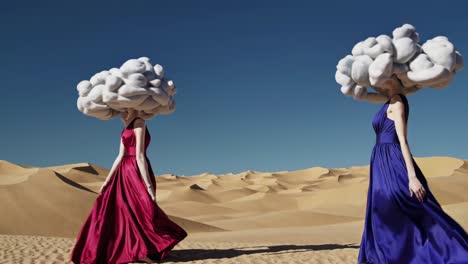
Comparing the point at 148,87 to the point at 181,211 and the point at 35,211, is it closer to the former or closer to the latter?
the point at 35,211

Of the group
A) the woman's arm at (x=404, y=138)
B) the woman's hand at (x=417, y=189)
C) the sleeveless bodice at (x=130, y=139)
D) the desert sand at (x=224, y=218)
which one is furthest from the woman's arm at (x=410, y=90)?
the sleeveless bodice at (x=130, y=139)

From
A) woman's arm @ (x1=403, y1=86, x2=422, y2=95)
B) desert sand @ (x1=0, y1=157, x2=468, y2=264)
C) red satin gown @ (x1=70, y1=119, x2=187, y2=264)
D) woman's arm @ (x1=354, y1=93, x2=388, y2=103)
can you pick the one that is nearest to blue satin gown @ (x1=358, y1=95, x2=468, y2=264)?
woman's arm @ (x1=403, y1=86, x2=422, y2=95)

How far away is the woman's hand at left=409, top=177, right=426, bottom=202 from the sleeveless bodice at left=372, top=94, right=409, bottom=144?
2.09 ft

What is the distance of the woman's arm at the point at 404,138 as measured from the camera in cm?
579

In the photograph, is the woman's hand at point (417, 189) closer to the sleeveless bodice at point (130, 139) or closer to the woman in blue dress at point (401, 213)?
the woman in blue dress at point (401, 213)

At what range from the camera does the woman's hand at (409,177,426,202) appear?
Result: 577cm

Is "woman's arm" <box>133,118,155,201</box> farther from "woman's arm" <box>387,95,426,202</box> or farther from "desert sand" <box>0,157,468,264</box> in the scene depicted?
"woman's arm" <box>387,95,426,202</box>

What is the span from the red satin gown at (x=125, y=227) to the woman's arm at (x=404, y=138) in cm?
397

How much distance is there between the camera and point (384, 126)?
641cm

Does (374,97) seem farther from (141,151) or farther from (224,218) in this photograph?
(224,218)

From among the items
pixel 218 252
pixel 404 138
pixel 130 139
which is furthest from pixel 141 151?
pixel 404 138

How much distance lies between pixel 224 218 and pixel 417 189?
932 inches

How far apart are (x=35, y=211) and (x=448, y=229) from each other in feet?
52.2

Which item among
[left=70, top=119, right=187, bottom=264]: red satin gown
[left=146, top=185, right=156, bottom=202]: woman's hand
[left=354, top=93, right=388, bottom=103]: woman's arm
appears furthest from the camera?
[left=146, top=185, right=156, bottom=202]: woman's hand
